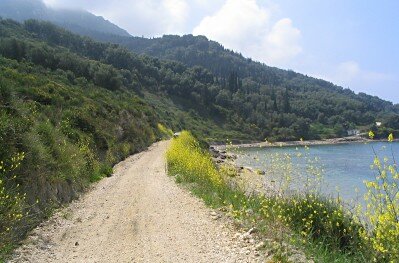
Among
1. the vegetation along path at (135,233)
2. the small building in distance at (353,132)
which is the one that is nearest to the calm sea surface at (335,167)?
the vegetation along path at (135,233)

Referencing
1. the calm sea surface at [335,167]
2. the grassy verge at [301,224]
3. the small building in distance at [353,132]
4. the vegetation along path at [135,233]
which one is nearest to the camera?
the grassy verge at [301,224]

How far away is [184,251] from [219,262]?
3.93 ft

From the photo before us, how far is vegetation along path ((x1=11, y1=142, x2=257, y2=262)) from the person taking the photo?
9.41 metres

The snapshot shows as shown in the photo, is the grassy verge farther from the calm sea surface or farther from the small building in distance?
the small building in distance

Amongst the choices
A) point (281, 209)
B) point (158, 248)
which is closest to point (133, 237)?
point (158, 248)

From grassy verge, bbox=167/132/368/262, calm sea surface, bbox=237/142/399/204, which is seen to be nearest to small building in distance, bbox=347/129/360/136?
calm sea surface, bbox=237/142/399/204

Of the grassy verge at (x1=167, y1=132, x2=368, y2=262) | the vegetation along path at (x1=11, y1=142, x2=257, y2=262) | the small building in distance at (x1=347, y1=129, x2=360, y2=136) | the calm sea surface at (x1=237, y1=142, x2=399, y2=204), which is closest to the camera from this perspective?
the grassy verge at (x1=167, y1=132, x2=368, y2=262)

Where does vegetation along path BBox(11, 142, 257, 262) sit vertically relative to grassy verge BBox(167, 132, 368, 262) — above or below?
below

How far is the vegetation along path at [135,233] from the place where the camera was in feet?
30.9

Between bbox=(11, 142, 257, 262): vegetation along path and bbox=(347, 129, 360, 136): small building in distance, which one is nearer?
bbox=(11, 142, 257, 262): vegetation along path

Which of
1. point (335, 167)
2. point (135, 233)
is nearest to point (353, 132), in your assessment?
point (335, 167)

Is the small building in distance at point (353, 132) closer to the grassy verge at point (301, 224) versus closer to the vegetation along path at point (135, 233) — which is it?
the vegetation along path at point (135, 233)

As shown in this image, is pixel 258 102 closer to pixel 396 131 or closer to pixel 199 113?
pixel 199 113

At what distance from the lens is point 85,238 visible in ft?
36.4
